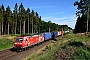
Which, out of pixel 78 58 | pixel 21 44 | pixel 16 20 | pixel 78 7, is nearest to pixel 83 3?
pixel 78 7

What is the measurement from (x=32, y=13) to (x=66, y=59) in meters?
114

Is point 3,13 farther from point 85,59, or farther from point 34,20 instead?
point 85,59

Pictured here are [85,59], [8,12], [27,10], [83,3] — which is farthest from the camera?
[27,10]

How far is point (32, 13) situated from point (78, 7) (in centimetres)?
7281

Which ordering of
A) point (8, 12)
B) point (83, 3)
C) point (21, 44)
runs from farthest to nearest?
point (8, 12)
point (83, 3)
point (21, 44)

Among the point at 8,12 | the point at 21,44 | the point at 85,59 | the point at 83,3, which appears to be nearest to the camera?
the point at 85,59

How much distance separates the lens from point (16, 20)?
112 meters

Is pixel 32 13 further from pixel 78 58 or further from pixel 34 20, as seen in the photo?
pixel 78 58

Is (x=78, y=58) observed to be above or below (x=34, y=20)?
below

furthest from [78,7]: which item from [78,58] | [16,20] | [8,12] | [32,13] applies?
Answer: [32,13]

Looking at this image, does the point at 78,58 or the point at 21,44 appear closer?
the point at 78,58

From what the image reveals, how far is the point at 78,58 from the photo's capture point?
14164mm

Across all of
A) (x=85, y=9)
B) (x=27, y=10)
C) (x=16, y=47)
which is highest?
(x=27, y=10)

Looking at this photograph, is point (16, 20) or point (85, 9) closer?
point (85, 9)
